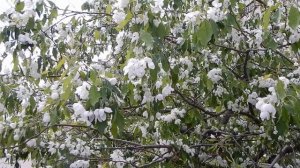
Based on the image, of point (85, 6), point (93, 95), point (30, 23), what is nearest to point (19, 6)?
point (30, 23)

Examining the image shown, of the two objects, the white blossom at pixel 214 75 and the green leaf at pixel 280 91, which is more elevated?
the white blossom at pixel 214 75

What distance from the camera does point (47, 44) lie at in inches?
137

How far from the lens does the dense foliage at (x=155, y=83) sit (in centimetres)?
220

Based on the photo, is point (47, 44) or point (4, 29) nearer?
point (4, 29)

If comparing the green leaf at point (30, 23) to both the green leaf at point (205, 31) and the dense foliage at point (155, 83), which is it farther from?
the green leaf at point (205, 31)

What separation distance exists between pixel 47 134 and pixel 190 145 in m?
1.23

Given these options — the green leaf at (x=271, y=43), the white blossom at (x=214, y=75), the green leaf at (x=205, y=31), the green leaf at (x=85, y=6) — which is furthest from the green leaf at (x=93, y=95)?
the green leaf at (x=85, y=6)

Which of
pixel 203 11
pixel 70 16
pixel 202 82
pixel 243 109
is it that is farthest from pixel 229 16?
pixel 70 16

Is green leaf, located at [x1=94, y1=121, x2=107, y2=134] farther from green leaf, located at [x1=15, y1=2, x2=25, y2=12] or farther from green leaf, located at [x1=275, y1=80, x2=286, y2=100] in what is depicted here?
green leaf, located at [x1=15, y1=2, x2=25, y2=12]

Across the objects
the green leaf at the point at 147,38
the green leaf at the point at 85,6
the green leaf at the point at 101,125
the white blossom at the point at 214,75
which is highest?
the green leaf at the point at 85,6

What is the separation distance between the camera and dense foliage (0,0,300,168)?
220 cm

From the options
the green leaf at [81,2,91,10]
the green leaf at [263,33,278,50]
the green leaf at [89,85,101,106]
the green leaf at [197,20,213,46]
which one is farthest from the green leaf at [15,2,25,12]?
the green leaf at [263,33,278,50]

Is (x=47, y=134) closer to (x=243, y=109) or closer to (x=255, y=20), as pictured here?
(x=243, y=109)

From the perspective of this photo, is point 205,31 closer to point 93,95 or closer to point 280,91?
point 280,91
